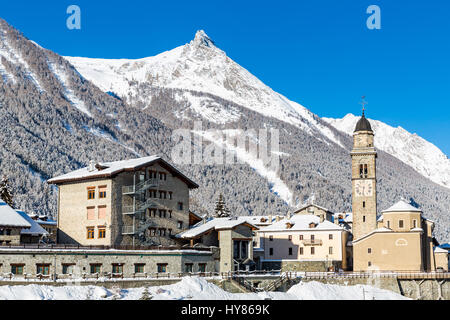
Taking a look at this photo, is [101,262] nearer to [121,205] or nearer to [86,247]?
[86,247]

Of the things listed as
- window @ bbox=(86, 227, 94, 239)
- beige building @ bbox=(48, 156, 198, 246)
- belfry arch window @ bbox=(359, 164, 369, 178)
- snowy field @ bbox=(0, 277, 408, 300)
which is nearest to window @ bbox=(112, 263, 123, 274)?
snowy field @ bbox=(0, 277, 408, 300)

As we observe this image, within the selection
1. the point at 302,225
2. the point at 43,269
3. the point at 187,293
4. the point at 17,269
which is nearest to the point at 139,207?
the point at 43,269

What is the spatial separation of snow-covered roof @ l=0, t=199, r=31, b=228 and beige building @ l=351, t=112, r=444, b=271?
1802 inches

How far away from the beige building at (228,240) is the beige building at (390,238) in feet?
60.3

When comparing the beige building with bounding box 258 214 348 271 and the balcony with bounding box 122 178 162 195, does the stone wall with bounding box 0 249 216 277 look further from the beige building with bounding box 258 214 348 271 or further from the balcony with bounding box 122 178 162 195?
the beige building with bounding box 258 214 348 271

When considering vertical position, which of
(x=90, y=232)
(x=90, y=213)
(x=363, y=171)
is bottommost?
(x=90, y=232)

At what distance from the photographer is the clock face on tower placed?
112 meters

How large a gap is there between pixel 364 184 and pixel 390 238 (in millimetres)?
18073

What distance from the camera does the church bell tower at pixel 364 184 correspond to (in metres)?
110

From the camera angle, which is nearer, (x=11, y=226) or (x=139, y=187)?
(x=11, y=226)

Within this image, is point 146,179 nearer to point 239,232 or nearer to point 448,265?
point 239,232

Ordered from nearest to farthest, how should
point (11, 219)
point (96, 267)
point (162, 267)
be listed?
point (96, 267)
point (11, 219)
point (162, 267)

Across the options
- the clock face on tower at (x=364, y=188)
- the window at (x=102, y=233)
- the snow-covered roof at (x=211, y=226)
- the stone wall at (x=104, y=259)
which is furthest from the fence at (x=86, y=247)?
the clock face on tower at (x=364, y=188)

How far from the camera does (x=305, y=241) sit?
4240 inches
